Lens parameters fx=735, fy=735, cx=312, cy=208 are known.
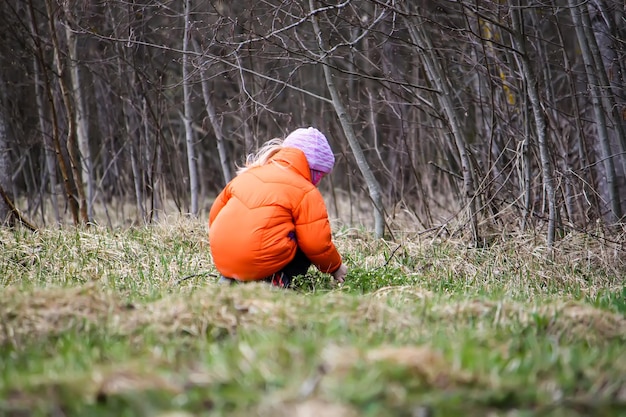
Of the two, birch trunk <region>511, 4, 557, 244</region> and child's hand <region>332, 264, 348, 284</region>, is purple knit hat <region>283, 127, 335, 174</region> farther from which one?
birch trunk <region>511, 4, 557, 244</region>

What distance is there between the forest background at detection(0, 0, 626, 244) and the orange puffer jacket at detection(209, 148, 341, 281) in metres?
1.54

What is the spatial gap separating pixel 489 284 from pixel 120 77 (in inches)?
252

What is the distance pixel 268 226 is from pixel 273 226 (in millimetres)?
37

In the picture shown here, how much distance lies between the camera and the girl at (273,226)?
5.23m

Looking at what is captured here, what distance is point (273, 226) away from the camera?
17.1 feet

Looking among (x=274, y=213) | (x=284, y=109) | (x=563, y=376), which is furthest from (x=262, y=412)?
(x=284, y=109)

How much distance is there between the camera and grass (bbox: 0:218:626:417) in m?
2.62

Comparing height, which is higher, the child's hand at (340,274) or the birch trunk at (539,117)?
the birch trunk at (539,117)

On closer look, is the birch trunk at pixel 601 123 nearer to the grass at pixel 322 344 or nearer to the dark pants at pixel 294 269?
the grass at pixel 322 344

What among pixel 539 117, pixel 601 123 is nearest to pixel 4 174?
pixel 539 117

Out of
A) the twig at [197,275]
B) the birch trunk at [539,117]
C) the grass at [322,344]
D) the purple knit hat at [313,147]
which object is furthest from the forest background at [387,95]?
the twig at [197,275]

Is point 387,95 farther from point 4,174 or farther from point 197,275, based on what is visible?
point 4,174

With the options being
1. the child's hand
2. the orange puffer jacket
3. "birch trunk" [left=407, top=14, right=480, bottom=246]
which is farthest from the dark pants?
"birch trunk" [left=407, top=14, right=480, bottom=246]

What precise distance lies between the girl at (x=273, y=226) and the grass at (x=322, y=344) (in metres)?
0.33
